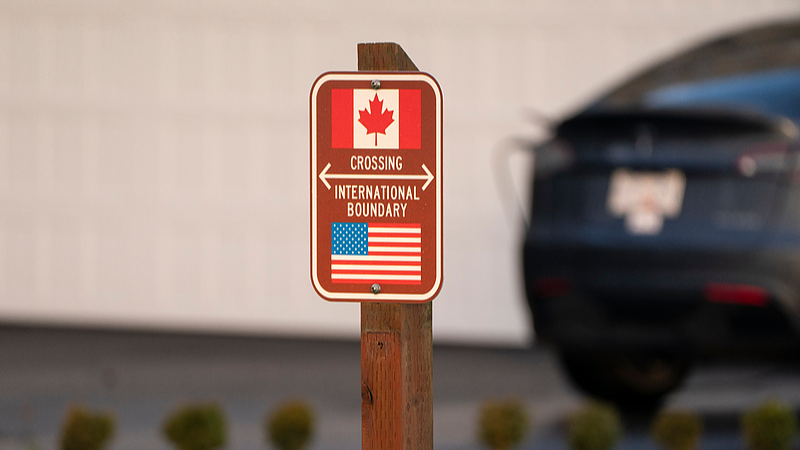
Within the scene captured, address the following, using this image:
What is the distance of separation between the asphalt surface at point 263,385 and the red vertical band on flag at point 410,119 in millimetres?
2269

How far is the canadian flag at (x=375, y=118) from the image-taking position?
2025 mm

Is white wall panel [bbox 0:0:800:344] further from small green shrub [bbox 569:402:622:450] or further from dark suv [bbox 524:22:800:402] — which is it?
small green shrub [bbox 569:402:622:450]

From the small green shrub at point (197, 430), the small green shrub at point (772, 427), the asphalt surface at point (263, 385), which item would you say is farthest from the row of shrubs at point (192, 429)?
the small green shrub at point (772, 427)

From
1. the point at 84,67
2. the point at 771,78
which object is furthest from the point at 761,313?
the point at 84,67

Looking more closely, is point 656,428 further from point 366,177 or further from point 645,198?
point 366,177

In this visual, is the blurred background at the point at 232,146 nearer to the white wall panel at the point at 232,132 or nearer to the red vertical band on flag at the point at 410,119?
the white wall panel at the point at 232,132

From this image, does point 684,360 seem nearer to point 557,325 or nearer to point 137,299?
point 557,325

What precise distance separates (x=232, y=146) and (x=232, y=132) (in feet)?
0.28

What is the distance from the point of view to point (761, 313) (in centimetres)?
370

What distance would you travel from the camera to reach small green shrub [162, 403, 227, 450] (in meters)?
3.46

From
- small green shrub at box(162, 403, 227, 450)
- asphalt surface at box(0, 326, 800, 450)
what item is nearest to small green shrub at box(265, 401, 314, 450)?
small green shrub at box(162, 403, 227, 450)

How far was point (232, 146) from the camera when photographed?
6.85 meters

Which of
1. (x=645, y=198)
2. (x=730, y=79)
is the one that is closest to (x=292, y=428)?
(x=645, y=198)

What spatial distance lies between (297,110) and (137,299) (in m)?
1.47
